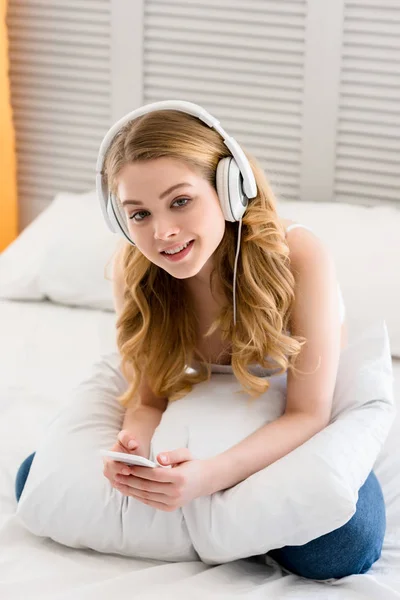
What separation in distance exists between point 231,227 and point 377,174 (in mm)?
977

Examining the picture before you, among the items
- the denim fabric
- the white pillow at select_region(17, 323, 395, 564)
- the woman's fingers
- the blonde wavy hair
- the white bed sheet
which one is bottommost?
the white bed sheet

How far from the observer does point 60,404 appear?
5.40ft

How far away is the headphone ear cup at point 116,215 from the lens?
1.25 m

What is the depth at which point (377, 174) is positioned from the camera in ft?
7.26

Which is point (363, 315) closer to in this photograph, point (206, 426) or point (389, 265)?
point (389, 265)

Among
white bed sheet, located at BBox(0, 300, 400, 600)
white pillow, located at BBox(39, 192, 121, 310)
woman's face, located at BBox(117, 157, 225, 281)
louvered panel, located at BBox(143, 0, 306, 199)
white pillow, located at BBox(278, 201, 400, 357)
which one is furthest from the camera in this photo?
louvered panel, located at BBox(143, 0, 306, 199)

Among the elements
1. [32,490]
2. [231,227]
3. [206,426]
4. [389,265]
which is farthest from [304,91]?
[32,490]

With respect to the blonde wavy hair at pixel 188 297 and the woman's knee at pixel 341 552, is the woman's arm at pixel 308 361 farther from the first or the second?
the woman's knee at pixel 341 552

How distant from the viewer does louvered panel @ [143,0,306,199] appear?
2.20 metres

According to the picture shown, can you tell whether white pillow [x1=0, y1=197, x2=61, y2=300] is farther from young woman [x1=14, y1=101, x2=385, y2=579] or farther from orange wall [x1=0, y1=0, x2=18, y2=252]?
young woman [x1=14, y1=101, x2=385, y2=579]

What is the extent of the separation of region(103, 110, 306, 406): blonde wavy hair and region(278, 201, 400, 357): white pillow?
0.50 meters

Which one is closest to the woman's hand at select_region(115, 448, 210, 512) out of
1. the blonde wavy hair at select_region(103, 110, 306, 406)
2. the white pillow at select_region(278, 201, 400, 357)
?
the blonde wavy hair at select_region(103, 110, 306, 406)

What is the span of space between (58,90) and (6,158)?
0.25m

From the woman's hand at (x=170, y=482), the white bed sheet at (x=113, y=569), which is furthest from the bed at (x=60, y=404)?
the woman's hand at (x=170, y=482)
